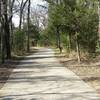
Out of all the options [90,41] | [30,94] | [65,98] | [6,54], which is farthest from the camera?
[6,54]

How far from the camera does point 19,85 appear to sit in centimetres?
1423

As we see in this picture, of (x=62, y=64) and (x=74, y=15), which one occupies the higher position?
(x=74, y=15)

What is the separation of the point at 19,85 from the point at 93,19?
45.2 feet

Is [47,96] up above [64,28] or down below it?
below

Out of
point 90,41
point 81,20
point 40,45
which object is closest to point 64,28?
point 81,20

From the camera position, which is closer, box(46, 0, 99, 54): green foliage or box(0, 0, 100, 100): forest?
box(0, 0, 100, 100): forest

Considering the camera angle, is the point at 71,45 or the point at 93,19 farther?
the point at 71,45

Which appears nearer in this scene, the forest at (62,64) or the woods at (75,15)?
the forest at (62,64)

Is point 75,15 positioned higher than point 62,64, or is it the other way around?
point 75,15

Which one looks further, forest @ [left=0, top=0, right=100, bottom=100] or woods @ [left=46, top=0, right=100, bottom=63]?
woods @ [left=46, top=0, right=100, bottom=63]

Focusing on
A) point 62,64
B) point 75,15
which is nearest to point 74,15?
point 75,15

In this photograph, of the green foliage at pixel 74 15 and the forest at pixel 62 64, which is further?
the green foliage at pixel 74 15

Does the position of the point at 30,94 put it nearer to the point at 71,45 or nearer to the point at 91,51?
the point at 91,51

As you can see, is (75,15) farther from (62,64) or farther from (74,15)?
(62,64)
